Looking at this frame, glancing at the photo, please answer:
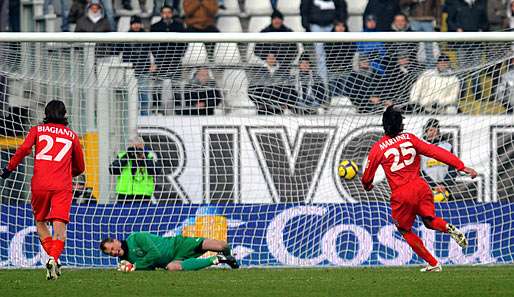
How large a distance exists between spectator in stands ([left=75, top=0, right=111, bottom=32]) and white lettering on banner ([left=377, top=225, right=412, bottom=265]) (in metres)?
6.41

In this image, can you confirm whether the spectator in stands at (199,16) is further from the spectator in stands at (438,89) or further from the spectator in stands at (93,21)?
the spectator in stands at (438,89)

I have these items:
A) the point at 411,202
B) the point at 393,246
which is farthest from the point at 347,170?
the point at 393,246

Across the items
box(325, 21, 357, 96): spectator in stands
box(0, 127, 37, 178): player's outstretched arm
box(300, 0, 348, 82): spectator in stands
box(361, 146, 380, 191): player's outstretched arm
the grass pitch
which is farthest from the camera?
box(300, 0, 348, 82): spectator in stands

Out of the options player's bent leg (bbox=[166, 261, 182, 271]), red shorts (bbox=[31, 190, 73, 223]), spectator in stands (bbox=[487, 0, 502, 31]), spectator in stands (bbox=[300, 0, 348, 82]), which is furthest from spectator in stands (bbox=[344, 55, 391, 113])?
red shorts (bbox=[31, 190, 73, 223])

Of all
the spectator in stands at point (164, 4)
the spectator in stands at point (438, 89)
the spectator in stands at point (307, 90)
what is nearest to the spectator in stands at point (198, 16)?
the spectator in stands at point (164, 4)

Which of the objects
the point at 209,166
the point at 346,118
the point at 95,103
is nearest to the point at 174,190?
the point at 209,166

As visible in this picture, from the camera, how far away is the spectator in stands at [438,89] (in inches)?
609

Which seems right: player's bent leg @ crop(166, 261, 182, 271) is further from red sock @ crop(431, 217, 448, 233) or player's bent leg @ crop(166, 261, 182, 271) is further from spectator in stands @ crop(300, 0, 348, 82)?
spectator in stands @ crop(300, 0, 348, 82)

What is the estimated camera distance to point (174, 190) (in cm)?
1586

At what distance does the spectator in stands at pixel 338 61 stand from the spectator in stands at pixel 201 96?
1.53 m

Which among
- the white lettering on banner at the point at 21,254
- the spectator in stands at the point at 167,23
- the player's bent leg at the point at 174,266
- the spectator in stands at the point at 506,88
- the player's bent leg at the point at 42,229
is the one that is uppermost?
the spectator in stands at the point at 167,23

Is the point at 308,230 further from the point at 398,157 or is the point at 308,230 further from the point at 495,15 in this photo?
the point at 495,15

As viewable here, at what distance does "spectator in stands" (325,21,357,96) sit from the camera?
15747 millimetres

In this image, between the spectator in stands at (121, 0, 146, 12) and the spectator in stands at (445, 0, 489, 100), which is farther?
the spectator in stands at (121, 0, 146, 12)
